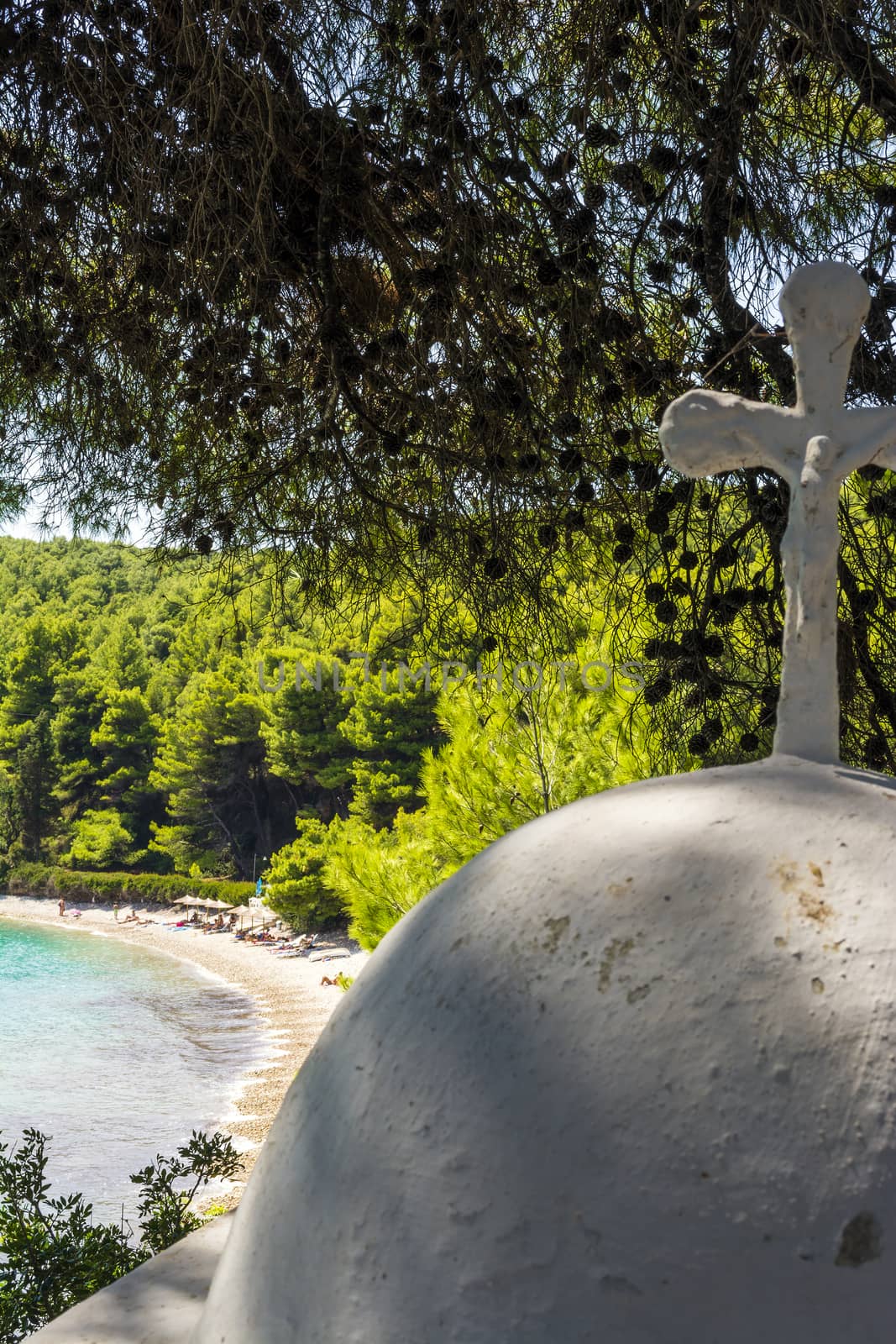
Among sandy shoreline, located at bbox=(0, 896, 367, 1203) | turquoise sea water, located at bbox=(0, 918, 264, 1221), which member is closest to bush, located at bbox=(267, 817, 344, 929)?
sandy shoreline, located at bbox=(0, 896, 367, 1203)

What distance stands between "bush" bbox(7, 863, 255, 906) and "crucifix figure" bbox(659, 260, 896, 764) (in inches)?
1765

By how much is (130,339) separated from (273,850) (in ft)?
146

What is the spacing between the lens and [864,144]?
135 inches

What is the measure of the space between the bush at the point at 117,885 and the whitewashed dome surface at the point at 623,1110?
44.8m

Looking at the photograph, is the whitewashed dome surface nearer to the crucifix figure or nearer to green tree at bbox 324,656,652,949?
the crucifix figure

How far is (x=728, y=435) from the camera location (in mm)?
1279

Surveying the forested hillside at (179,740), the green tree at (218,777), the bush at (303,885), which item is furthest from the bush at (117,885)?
the bush at (303,885)

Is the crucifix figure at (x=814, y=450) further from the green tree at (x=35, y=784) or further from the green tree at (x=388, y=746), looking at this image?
the green tree at (x=35, y=784)

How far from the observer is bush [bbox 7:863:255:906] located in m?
45.4

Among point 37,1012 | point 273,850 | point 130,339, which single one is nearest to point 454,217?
point 130,339

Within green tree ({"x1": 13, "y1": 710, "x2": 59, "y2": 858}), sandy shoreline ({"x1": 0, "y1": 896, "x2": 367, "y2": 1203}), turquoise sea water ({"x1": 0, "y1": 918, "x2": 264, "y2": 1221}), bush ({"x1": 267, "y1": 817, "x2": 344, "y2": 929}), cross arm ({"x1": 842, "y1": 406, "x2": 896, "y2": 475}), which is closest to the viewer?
cross arm ({"x1": 842, "y1": 406, "x2": 896, "y2": 475})

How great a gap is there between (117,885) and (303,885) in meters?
16.4

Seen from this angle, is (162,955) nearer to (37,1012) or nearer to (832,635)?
(37,1012)

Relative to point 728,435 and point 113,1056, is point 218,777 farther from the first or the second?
point 728,435
